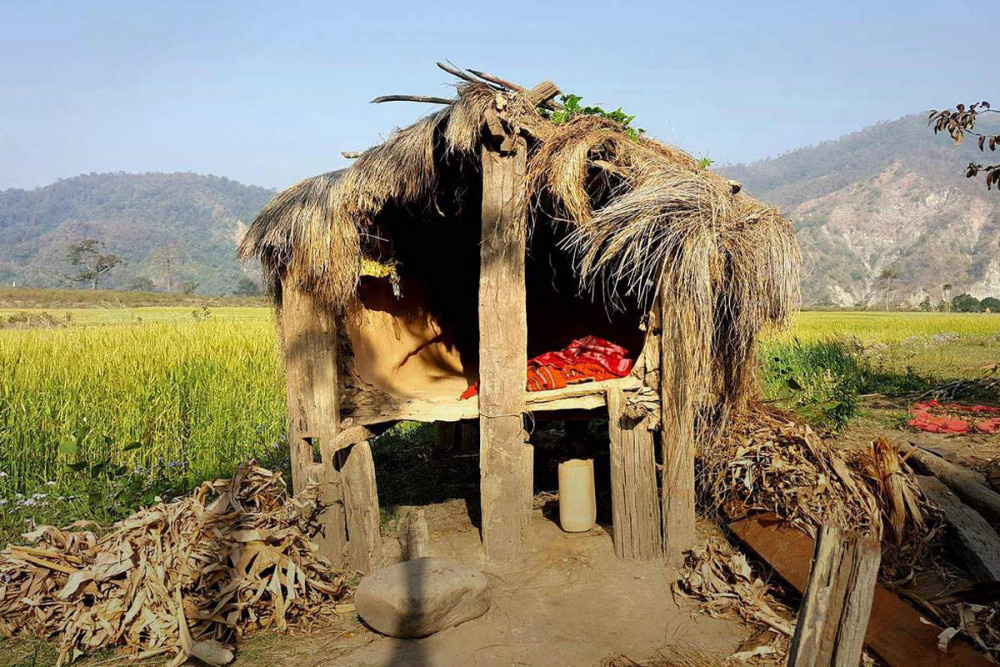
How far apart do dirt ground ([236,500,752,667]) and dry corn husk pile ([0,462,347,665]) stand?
0.70 ft

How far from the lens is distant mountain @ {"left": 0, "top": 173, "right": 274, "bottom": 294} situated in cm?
10006

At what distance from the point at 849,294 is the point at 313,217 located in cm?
7246

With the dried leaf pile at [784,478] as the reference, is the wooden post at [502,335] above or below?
above

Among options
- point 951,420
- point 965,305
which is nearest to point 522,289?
point 951,420

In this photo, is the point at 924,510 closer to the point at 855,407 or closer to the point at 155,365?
the point at 855,407

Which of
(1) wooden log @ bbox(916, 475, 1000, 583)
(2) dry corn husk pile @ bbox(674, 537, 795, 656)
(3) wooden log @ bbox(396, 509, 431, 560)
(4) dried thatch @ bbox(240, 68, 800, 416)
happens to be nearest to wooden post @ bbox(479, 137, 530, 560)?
(4) dried thatch @ bbox(240, 68, 800, 416)

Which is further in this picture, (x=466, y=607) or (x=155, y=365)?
(x=155, y=365)

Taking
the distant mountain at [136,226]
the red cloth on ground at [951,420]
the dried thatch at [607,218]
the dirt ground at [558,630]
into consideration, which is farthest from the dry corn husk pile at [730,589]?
the distant mountain at [136,226]

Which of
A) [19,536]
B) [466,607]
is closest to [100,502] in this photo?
[19,536]

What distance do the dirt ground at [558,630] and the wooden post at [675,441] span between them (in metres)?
0.23

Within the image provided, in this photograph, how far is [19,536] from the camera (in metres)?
4.99

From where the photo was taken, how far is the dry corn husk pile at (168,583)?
12.0 feet

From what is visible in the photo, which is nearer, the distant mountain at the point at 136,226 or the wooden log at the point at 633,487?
the wooden log at the point at 633,487

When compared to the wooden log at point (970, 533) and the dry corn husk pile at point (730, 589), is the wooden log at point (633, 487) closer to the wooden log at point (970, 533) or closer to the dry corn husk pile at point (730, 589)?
the dry corn husk pile at point (730, 589)
